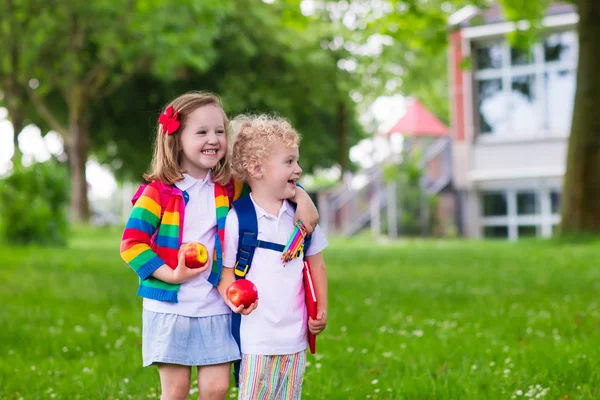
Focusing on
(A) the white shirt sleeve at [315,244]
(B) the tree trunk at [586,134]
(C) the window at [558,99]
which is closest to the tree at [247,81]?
(C) the window at [558,99]

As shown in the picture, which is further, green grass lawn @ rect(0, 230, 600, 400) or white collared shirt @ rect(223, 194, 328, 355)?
green grass lawn @ rect(0, 230, 600, 400)

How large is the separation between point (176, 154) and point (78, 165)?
28386 mm

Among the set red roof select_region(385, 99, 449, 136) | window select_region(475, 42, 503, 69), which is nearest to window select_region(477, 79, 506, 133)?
window select_region(475, 42, 503, 69)

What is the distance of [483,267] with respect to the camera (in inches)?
465

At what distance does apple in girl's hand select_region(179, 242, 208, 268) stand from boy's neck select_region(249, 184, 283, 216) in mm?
319

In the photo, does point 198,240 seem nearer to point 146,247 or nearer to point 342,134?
point 146,247

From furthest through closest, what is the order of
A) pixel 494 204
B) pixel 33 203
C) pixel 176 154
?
pixel 494 204 → pixel 33 203 → pixel 176 154

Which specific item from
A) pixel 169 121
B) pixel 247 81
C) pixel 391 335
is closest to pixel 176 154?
pixel 169 121

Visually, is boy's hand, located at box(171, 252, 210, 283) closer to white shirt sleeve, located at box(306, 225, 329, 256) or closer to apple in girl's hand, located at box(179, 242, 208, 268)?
apple in girl's hand, located at box(179, 242, 208, 268)

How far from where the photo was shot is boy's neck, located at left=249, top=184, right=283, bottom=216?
11.3ft

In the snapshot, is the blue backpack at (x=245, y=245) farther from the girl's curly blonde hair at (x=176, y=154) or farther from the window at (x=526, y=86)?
the window at (x=526, y=86)

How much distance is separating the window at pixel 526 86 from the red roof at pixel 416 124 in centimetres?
140

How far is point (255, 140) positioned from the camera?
3424 mm

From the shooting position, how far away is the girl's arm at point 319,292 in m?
3.38
